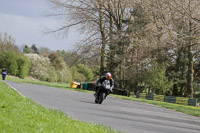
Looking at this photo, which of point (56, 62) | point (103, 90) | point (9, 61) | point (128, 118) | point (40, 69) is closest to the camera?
point (128, 118)

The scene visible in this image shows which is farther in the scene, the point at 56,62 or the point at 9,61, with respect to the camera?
the point at 56,62

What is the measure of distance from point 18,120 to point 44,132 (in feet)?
5.17

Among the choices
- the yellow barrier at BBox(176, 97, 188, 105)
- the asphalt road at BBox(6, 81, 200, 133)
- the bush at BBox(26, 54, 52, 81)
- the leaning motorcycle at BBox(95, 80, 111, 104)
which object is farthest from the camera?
the bush at BBox(26, 54, 52, 81)

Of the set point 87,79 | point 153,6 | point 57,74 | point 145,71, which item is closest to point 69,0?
point 145,71

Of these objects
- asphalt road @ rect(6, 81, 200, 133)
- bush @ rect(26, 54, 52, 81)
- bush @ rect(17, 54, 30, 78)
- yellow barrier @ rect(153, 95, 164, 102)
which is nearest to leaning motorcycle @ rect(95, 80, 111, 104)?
asphalt road @ rect(6, 81, 200, 133)

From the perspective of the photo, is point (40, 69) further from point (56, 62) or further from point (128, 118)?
point (128, 118)

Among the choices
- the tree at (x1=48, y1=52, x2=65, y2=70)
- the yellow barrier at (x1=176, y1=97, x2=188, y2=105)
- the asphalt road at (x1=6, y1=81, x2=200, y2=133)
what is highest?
the tree at (x1=48, y1=52, x2=65, y2=70)

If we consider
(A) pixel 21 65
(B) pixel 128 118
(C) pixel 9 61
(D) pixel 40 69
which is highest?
(D) pixel 40 69

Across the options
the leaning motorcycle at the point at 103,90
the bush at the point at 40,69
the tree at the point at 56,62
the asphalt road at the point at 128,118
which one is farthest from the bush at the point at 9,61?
the asphalt road at the point at 128,118

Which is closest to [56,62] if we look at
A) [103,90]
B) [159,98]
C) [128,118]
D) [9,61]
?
[9,61]

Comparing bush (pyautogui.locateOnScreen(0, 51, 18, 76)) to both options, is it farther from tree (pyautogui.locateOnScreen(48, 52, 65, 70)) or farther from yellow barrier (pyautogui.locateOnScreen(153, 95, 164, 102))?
tree (pyautogui.locateOnScreen(48, 52, 65, 70))

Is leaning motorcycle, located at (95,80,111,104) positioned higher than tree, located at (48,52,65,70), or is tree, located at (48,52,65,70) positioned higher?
tree, located at (48,52,65,70)

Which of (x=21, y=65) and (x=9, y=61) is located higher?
(x=9, y=61)

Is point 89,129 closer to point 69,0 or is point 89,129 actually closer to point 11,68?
point 69,0
